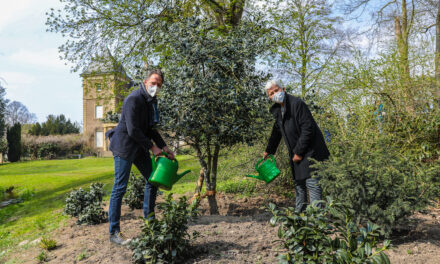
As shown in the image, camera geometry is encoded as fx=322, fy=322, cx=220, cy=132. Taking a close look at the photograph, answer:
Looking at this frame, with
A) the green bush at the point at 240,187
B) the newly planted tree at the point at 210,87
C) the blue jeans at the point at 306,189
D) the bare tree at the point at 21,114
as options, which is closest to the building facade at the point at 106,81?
the green bush at the point at 240,187

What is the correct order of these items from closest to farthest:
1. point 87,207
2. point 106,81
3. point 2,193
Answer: point 87,207 < point 106,81 < point 2,193

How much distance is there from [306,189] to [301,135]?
711 millimetres

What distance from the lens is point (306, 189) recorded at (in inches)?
142

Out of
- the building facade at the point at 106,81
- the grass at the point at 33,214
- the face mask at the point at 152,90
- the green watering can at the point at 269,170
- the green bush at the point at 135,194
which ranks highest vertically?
the building facade at the point at 106,81

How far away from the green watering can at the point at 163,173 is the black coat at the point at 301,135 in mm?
1245

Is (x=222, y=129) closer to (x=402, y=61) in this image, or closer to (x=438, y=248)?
(x=438, y=248)

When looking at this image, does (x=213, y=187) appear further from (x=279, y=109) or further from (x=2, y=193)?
(x=2, y=193)

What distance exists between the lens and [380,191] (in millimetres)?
2807

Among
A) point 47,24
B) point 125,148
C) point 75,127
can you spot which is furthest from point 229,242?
point 75,127

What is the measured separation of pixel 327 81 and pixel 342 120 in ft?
3.25

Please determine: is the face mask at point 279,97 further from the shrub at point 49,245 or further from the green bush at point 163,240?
the shrub at point 49,245

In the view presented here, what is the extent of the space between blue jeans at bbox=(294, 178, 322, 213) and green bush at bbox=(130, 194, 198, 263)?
1383mm

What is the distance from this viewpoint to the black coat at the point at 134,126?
10.4 feet

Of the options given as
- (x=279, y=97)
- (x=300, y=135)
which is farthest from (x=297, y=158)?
(x=279, y=97)
